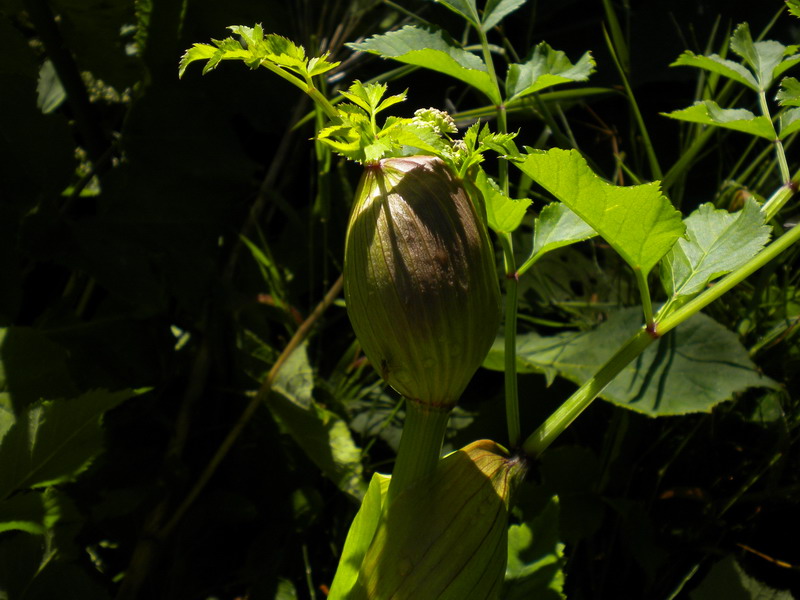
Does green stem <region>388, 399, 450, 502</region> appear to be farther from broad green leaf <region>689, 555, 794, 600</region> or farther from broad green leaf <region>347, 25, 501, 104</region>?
broad green leaf <region>689, 555, 794, 600</region>

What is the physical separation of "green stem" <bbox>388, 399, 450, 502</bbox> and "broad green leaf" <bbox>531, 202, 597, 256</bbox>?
5.4 inches

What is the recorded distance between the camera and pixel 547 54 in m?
0.62

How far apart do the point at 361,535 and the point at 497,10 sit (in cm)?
46

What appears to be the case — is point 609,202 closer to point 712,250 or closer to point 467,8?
point 712,250

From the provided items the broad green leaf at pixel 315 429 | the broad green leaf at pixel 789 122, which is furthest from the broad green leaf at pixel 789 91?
the broad green leaf at pixel 315 429

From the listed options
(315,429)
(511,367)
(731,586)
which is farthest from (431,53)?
(731,586)

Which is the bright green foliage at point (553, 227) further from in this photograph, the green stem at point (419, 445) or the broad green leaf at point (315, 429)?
Result: the broad green leaf at point (315, 429)

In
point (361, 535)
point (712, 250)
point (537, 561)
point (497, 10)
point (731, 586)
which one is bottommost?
point (731, 586)

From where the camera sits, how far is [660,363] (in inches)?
30.6

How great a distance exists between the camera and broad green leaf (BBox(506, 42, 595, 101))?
0.60m

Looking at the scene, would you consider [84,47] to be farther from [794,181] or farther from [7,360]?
[794,181]

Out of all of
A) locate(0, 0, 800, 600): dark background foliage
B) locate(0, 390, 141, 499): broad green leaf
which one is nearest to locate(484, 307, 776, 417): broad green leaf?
locate(0, 0, 800, 600): dark background foliage

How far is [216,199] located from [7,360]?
326 millimetres

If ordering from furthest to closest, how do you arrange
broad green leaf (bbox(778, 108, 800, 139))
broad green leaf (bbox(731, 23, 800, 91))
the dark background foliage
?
the dark background foliage < broad green leaf (bbox(731, 23, 800, 91)) < broad green leaf (bbox(778, 108, 800, 139))
